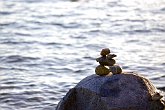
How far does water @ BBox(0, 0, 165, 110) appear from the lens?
11016 millimetres

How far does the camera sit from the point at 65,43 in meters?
14.2

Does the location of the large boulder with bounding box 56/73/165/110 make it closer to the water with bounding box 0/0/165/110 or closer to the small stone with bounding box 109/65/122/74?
the small stone with bounding box 109/65/122/74

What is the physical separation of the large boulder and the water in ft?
8.17

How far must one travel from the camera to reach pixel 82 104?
755 centimetres

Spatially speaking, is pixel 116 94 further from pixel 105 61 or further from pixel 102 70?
pixel 105 61

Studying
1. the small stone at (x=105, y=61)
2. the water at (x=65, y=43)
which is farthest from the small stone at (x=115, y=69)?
the water at (x=65, y=43)

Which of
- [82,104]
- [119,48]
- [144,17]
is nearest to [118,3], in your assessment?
[144,17]

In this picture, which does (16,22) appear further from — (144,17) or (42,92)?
(42,92)

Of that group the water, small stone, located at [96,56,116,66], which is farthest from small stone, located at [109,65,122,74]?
the water

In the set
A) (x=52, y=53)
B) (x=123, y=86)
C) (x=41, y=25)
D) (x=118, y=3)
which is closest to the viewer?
(x=123, y=86)

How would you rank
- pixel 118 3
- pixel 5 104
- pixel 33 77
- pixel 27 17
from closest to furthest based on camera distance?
pixel 5 104, pixel 33 77, pixel 27 17, pixel 118 3

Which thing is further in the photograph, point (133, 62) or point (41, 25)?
point (41, 25)

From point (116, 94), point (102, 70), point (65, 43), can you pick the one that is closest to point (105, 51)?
point (102, 70)

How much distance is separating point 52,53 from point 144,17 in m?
4.81
